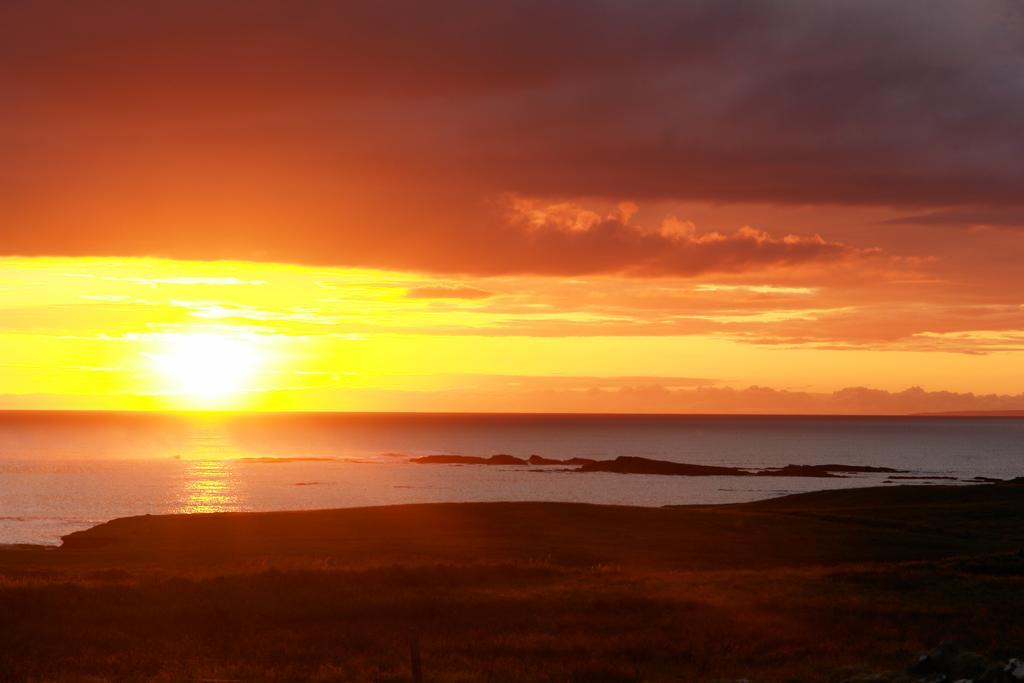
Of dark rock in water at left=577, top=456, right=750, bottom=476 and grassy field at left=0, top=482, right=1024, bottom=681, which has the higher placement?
grassy field at left=0, top=482, right=1024, bottom=681

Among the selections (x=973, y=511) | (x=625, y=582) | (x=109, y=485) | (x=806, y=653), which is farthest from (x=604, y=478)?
(x=806, y=653)

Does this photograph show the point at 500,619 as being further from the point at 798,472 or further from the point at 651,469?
the point at 798,472

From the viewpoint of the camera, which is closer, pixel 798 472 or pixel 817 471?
pixel 817 471

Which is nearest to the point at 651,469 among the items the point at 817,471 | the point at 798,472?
the point at 798,472

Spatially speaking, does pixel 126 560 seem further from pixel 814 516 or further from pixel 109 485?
pixel 109 485

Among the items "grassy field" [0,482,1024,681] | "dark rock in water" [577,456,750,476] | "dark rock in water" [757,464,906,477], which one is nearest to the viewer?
"grassy field" [0,482,1024,681]

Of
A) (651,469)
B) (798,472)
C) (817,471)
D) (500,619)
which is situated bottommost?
(798,472)

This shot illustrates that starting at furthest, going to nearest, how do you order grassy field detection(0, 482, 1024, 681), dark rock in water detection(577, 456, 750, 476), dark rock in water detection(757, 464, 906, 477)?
dark rock in water detection(757, 464, 906, 477) → dark rock in water detection(577, 456, 750, 476) → grassy field detection(0, 482, 1024, 681)

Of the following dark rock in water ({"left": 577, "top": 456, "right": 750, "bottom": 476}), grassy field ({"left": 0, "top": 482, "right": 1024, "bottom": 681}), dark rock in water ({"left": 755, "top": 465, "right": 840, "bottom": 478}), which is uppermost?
grassy field ({"left": 0, "top": 482, "right": 1024, "bottom": 681})

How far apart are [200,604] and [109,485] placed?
129778 millimetres

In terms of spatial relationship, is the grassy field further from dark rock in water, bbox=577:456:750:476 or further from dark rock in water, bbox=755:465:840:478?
dark rock in water, bbox=755:465:840:478

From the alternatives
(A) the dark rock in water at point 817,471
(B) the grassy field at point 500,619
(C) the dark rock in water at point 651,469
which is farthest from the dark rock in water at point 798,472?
(B) the grassy field at point 500,619

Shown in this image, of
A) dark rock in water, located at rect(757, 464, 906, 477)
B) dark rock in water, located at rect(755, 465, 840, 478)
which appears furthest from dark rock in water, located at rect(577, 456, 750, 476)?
dark rock in water, located at rect(757, 464, 906, 477)

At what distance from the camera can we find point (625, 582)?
121ft
